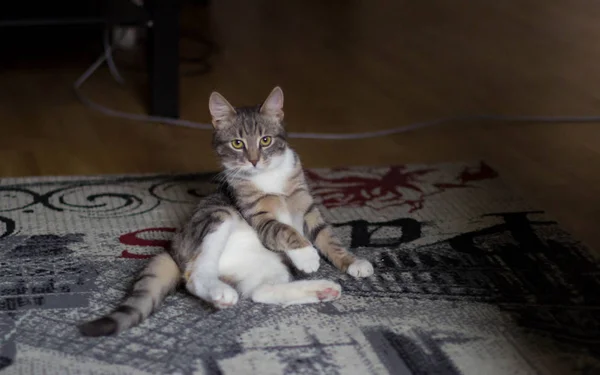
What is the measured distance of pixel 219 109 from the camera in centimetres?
165

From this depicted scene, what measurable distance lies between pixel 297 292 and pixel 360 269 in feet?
0.54

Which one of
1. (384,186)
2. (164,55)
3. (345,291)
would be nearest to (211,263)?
(345,291)

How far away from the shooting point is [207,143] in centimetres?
242

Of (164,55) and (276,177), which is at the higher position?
(164,55)

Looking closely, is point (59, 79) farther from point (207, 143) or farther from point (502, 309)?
point (502, 309)

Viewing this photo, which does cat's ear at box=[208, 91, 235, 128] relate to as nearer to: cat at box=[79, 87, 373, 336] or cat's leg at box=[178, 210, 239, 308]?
cat at box=[79, 87, 373, 336]

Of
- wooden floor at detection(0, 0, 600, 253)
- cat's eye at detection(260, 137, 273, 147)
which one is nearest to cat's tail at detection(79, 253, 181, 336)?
cat's eye at detection(260, 137, 273, 147)

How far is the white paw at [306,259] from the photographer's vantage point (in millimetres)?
1554

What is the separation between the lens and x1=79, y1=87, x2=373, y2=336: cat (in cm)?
148

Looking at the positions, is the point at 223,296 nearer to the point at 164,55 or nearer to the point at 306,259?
the point at 306,259

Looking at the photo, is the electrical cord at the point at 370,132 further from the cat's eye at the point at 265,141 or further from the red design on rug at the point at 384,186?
the cat's eye at the point at 265,141

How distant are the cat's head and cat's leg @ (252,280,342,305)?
25 centimetres

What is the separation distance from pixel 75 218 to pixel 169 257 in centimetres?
41

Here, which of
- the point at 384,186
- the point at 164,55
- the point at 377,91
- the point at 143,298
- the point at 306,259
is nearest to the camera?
the point at 143,298
